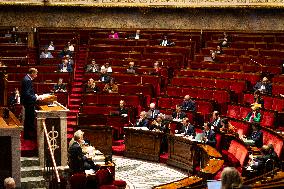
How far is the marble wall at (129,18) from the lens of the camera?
47.2 feet

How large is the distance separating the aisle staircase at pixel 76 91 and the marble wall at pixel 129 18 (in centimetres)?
143

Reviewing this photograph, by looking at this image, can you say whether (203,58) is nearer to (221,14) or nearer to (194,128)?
(221,14)

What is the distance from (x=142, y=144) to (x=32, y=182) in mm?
3338

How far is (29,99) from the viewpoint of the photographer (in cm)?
635

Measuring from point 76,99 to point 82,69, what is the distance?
1709 millimetres

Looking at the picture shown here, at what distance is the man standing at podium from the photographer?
6340 mm

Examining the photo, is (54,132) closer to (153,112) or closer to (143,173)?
(143,173)

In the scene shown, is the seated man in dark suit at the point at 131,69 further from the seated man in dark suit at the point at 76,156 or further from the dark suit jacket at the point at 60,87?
the seated man in dark suit at the point at 76,156

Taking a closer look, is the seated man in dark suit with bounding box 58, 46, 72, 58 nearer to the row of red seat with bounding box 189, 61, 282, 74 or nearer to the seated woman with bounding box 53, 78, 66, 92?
the seated woman with bounding box 53, 78, 66, 92

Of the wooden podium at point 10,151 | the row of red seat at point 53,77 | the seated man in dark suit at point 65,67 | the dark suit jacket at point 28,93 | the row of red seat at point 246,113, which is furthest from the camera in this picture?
the seated man in dark suit at point 65,67

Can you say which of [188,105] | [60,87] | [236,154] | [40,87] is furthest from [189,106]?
[40,87]

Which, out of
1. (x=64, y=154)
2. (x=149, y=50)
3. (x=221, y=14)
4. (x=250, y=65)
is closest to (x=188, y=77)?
(x=250, y=65)

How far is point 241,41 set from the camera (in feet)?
42.8

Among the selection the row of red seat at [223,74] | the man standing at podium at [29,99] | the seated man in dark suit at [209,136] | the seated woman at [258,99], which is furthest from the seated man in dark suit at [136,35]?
the man standing at podium at [29,99]
